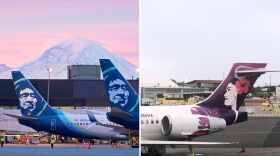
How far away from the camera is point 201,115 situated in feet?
16.3

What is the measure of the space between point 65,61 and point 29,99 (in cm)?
55

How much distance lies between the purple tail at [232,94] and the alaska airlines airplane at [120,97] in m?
1.13

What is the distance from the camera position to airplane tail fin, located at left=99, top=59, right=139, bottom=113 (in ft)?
11.3

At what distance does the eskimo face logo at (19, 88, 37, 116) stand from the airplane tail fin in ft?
Result: 1.96

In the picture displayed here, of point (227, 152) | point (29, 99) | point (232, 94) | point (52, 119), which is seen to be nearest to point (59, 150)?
point (52, 119)

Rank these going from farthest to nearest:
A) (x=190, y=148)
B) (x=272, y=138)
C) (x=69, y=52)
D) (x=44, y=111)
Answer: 1. (x=272, y=138)
2. (x=190, y=148)
3. (x=44, y=111)
4. (x=69, y=52)

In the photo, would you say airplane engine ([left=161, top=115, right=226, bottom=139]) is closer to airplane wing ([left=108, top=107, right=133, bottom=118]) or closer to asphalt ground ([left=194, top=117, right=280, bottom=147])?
asphalt ground ([left=194, top=117, right=280, bottom=147])

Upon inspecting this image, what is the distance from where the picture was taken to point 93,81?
140 inches

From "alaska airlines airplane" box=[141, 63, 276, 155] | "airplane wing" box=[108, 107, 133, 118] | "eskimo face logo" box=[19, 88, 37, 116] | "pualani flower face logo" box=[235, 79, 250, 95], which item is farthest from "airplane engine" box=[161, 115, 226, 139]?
"eskimo face logo" box=[19, 88, 37, 116]

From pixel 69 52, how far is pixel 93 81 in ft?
1.04

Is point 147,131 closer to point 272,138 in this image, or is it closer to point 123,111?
point 123,111

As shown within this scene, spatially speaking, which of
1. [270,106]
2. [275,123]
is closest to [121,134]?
[270,106]

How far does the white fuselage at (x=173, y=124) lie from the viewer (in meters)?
4.54

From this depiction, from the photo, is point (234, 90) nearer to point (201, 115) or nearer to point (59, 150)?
point (201, 115)
